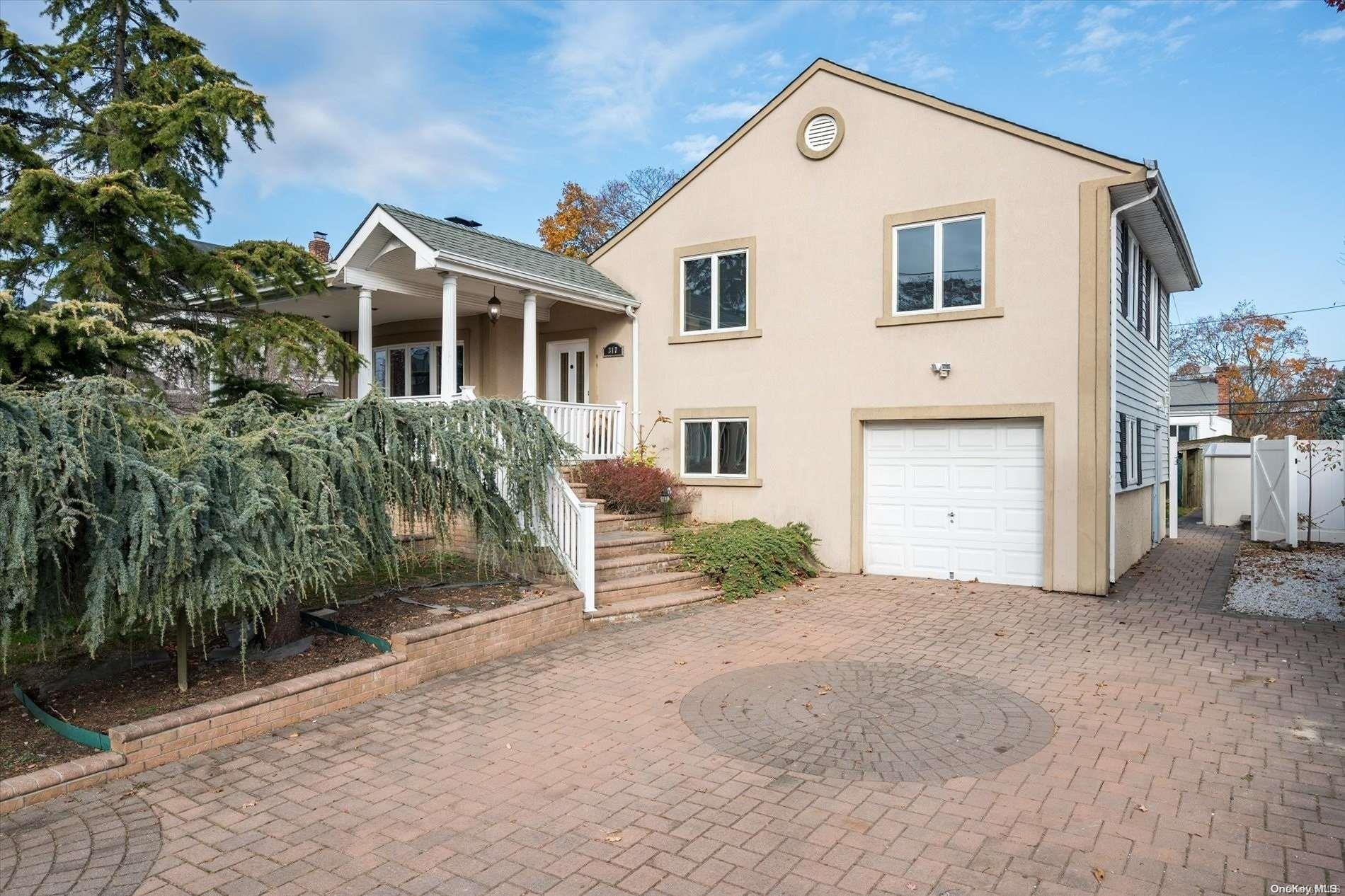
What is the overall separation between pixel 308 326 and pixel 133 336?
3.10 metres

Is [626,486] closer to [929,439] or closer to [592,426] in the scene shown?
[592,426]

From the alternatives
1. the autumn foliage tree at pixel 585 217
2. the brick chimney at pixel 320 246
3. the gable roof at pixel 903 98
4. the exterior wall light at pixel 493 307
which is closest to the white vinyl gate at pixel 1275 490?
the gable roof at pixel 903 98

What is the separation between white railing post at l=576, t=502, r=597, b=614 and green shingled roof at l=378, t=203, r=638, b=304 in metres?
4.65

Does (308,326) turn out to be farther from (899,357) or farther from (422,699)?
(899,357)

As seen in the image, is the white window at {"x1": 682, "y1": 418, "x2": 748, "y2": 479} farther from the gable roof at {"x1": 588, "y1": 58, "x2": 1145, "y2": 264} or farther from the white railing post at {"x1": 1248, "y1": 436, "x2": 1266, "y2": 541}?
the white railing post at {"x1": 1248, "y1": 436, "x2": 1266, "y2": 541}

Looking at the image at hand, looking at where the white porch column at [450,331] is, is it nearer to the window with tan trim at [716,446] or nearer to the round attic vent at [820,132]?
the window with tan trim at [716,446]

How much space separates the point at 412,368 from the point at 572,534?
9250 mm

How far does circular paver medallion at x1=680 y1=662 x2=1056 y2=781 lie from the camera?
15.4 ft

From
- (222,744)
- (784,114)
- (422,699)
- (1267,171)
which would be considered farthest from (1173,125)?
(222,744)

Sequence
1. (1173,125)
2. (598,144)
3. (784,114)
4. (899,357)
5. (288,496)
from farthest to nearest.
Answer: (598,144) → (1173,125) → (784,114) → (899,357) → (288,496)

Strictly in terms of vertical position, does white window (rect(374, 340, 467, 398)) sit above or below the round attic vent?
below

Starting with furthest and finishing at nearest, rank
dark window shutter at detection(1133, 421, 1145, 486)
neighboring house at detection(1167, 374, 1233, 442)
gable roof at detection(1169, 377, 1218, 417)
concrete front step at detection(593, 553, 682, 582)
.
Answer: gable roof at detection(1169, 377, 1218, 417) → neighboring house at detection(1167, 374, 1233, 442) → dark window shutter at detection(1133, 421, 1145, 486) → concrete front step at detection(593, 553, 682, 582)

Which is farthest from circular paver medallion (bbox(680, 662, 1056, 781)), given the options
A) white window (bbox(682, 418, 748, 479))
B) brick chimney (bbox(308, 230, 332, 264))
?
brick chimney (bbox(308, 230, 332, 264))

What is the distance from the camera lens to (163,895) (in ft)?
10.8
